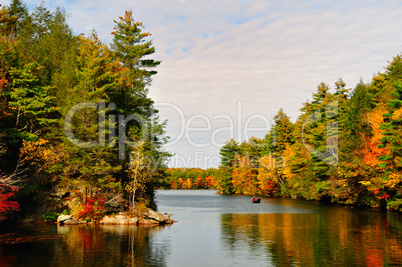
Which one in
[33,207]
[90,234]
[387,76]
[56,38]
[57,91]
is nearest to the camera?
[90,234]

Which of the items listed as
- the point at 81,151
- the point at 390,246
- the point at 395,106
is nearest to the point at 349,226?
the point at 390,246

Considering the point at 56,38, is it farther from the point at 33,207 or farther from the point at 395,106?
the point at 395,106

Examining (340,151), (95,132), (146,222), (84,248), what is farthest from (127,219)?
(340,151)

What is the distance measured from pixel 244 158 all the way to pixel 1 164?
95.7 meters

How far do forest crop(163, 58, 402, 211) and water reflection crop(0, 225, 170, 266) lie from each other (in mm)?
16332

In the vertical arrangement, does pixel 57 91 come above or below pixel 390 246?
above

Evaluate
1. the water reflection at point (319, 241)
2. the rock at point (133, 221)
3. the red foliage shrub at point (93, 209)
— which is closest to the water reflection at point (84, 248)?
the red foliage shrub at point (93, 209)

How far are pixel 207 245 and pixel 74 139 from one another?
20.6 m

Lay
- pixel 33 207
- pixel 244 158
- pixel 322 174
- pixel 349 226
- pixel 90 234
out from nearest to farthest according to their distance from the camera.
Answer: pixel 90 234 → pixel 349 226 → pixel 33 207 → pixel 322 174 → pixel 244 158

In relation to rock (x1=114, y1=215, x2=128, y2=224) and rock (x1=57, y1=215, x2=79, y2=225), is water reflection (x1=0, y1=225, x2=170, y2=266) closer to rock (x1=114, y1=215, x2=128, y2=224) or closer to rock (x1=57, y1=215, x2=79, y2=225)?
rock (x1=57, y1=215, x2=79, y2=225)

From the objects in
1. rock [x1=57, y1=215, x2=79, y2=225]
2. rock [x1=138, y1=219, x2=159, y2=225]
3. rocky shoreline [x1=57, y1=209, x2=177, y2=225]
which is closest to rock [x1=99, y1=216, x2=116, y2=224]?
rocky shoreline [x1=57, y1=209, x2=177, y2=225]

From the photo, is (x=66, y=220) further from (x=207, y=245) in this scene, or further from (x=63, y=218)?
(x=207, y=245)

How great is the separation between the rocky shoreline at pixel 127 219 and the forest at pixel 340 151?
7.96 meters

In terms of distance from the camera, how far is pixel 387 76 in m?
55.6
